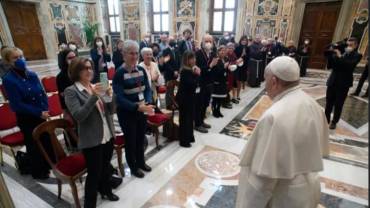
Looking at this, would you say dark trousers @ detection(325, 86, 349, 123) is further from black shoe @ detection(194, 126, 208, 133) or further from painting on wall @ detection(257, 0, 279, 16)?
painting on wall @ detection(257, 0, 279, 16)

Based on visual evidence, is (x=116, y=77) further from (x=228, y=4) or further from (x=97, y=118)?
(x=228, y=4)

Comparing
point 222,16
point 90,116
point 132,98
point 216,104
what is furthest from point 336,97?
point 222,16

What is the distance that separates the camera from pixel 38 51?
11250mm

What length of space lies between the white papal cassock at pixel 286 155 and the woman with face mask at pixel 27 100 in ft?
7.98

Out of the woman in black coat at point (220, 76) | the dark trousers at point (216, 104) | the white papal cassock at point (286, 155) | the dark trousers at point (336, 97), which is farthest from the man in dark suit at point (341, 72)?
the white papal cassock at point (286, 155)

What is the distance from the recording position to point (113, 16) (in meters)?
14.4

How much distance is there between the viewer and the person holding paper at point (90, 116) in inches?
70.1

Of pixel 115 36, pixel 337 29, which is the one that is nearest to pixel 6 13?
pixel 115 36

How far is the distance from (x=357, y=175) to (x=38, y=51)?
44.7 feet

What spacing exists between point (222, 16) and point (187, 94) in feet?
30.5

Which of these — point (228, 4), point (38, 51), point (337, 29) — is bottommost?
point (38, 51)

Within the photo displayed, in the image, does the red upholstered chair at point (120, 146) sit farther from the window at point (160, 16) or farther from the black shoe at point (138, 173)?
the window at point (160, 16)

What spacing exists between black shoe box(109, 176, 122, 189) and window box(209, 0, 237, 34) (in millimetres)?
10243

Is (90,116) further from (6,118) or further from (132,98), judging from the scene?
(6,118)
